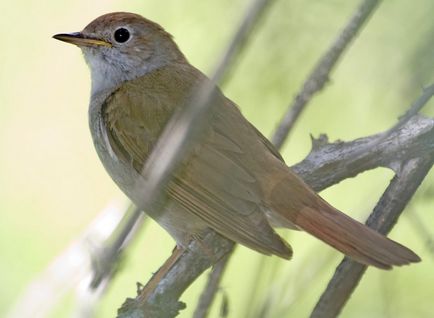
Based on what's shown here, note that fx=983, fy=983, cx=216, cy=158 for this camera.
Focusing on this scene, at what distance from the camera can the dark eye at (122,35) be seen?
19.3 ft

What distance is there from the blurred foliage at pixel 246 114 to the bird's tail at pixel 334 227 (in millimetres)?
158

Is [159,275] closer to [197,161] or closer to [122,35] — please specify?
[197,161]

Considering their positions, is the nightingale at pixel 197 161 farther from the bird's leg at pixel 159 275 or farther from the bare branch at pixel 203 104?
the bare branch at pixel 203 104

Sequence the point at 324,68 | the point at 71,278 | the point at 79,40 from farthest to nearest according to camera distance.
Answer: the point at 79,40 → the point at 324,68 → the point at 71,278

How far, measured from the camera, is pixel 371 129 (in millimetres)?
6668

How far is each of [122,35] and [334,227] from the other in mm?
2042

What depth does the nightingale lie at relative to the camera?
15.0 feet

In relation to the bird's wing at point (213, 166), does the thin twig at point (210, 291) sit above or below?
below

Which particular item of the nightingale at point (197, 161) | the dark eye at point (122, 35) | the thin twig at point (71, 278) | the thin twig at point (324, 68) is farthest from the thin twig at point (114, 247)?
the dark eye at point (122, 35)

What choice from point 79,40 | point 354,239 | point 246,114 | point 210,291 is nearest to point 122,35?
point 79,40

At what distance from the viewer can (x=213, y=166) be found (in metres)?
4.98

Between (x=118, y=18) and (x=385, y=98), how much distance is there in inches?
64.3

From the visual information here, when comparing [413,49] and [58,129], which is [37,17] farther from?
[413,49]

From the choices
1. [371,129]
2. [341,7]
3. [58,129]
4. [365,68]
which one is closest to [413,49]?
[341,7]
